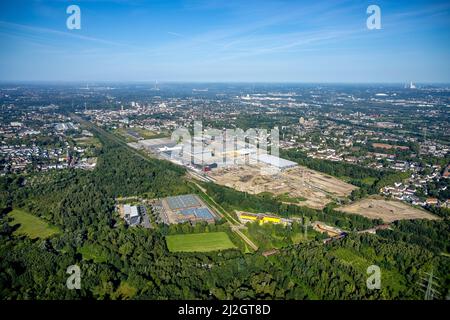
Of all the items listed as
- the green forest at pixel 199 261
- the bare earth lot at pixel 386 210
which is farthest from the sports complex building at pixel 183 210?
the bare earth lot at pixel 386 210

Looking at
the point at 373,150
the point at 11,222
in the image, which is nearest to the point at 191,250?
the point at 11,222

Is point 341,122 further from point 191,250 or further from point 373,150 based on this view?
point 191,250

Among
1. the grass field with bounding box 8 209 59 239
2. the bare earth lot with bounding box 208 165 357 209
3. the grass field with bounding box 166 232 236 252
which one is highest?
the bare earth lot with bounding box 208 165 357 209

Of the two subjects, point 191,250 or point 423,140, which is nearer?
point 191,250

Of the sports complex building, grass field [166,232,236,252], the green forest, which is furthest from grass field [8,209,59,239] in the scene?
grass field [166,232,236,252]

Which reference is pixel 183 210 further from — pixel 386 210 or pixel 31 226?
pixel 386 210

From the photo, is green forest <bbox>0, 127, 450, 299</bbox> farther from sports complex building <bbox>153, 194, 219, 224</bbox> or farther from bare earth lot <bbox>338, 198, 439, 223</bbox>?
sports complex building <bbox>153, 194, 219, 224</bbox>
